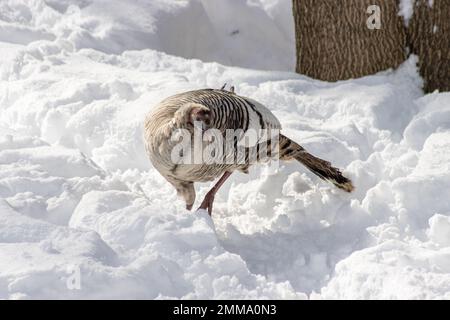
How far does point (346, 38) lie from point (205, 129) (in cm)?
300

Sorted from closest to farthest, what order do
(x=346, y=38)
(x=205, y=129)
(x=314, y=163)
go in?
(x=205, y=129) → (x=314, y=163) → (x=346, y=38)

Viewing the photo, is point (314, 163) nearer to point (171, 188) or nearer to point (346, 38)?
point (171, 188)

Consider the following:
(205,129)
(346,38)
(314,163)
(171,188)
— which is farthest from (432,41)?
(205,129)

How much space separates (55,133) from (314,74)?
2506 mm

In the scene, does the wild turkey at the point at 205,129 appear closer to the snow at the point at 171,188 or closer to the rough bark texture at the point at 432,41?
the snow at the point at 171,188

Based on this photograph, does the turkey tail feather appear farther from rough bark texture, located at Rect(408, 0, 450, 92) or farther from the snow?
rough bark texture, located at Rect(408, 0, 450, 92)

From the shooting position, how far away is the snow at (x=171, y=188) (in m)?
3.90

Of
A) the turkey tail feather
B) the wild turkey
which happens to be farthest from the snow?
the wild turkey

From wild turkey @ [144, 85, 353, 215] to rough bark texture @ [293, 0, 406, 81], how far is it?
6.23ft

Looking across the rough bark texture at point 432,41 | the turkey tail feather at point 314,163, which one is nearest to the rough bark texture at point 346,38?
the rough bark texture at point 432,41

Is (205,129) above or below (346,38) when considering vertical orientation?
below

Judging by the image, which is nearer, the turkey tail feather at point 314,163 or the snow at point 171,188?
the snow at point 171,188

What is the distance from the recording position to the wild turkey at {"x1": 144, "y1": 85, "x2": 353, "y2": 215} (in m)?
4.38

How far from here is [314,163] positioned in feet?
17.9
